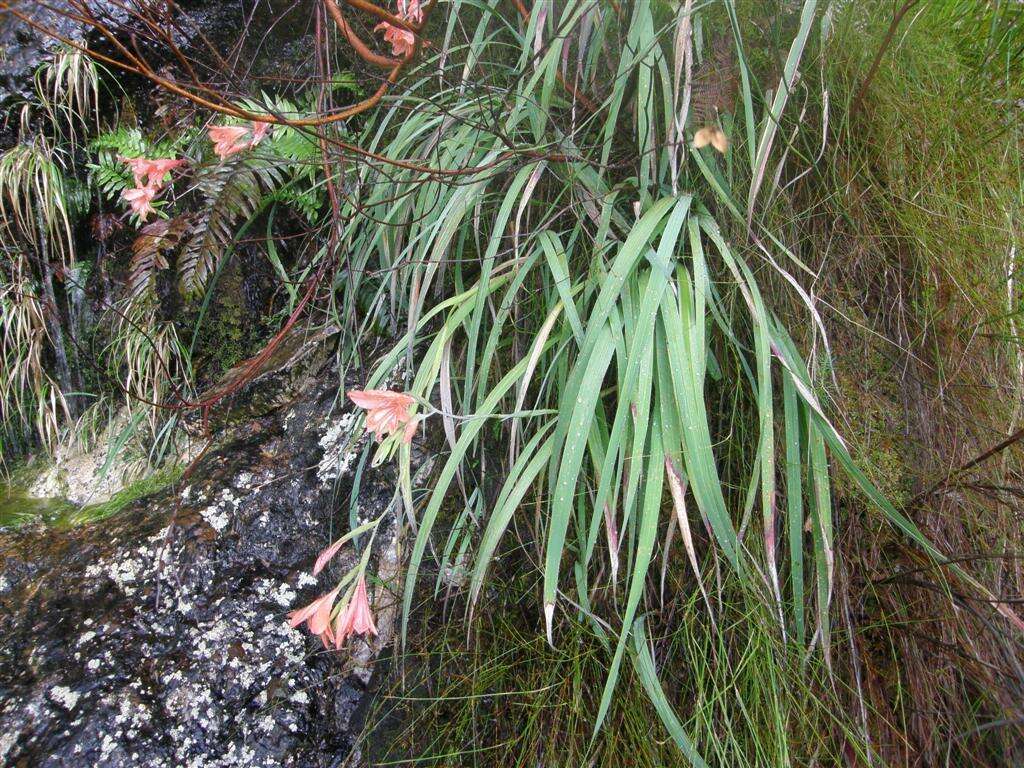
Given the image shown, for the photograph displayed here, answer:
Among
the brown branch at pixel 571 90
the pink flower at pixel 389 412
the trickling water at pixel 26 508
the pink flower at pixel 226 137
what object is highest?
the brown branch at pixel 571 90

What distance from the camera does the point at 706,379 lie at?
1.42 meters

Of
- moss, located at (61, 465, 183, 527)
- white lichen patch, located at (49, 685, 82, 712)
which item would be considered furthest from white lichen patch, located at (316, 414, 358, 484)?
white lichen patch, located at (49, 685, 82, 712)

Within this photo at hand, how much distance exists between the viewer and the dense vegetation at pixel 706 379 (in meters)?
1.18

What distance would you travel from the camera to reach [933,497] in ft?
4.30

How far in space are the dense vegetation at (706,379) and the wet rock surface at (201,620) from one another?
18cm

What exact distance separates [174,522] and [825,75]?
6.09ft

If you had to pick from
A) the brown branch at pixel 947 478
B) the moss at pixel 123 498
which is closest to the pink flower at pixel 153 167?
the moss at pixel 123 498

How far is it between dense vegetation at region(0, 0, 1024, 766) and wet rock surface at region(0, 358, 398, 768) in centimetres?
18

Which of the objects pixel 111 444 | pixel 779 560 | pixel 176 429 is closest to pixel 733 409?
pixel 779 560

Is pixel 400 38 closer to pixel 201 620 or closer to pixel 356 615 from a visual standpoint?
pixel 356 615

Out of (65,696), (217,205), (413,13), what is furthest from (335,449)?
(413,13)

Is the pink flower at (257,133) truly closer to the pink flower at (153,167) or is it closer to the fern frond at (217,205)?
the pink flower at (153,167)

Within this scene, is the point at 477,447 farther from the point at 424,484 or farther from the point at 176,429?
the point at 176,429

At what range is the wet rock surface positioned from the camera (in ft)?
4.44
